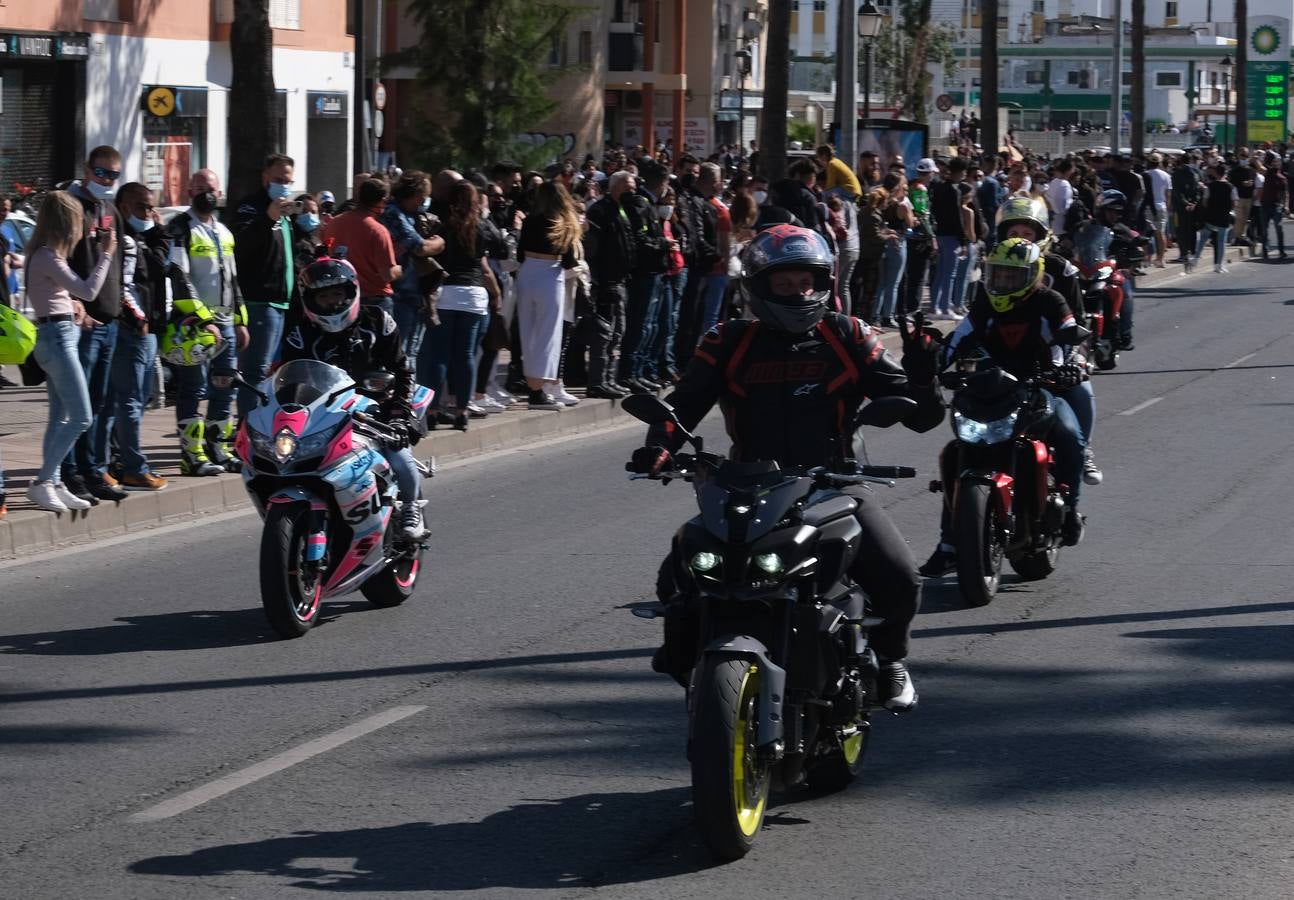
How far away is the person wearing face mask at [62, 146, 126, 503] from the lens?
11664 mm

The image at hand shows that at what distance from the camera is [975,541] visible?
962 cm

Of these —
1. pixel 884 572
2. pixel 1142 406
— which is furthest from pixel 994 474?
pixel 1142 406

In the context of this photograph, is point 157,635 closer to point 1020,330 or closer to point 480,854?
point 480,854

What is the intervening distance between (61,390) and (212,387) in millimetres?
1998

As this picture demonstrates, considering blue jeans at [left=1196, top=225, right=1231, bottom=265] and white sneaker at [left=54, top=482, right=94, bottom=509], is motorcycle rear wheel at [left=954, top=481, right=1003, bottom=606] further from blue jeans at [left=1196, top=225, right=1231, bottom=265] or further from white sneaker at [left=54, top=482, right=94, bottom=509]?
blue jeans at [left=1196, top=225, right=1231, bottom=265]

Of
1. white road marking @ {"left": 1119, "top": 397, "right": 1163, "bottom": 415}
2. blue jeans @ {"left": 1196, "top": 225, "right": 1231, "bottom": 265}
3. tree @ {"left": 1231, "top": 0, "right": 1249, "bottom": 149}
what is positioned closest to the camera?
white road marking @ {"left": 1119, "top": 397, "right": 1163, "bottom": 415}

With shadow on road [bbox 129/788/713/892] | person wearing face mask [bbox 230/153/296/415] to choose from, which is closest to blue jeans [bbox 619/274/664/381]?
person wearing face mask [bbox 230/153/296/415]

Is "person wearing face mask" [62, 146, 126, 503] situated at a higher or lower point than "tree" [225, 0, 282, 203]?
lower

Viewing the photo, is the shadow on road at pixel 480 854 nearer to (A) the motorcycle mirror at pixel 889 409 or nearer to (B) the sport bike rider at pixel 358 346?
(A) the motorcycle mirror at pixel 889 409

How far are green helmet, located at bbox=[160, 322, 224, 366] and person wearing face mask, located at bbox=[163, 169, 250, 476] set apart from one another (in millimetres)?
29

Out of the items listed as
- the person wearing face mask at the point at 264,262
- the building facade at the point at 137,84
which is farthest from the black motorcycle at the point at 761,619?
the building facade at the point at 137,84

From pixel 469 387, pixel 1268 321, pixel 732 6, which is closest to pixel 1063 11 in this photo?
pixel 732 6

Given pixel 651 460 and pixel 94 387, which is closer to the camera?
pixel 651 460

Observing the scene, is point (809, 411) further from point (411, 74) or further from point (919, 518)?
point (411, 74)
